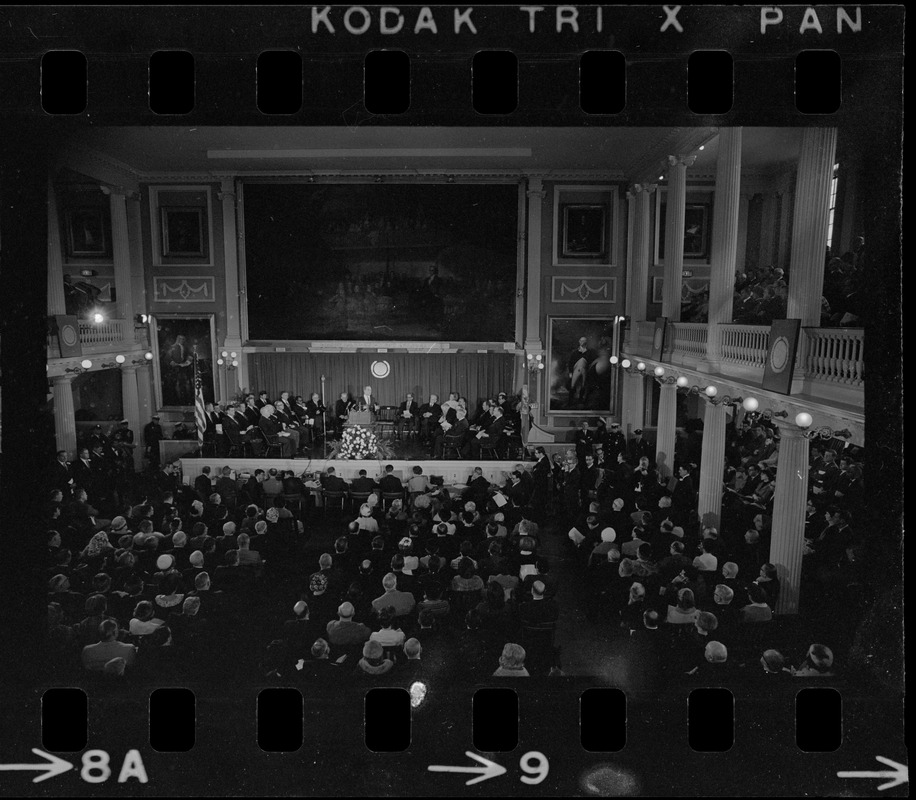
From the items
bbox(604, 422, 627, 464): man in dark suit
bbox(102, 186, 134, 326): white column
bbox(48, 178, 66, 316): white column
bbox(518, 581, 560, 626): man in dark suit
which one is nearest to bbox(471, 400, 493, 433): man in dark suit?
bbox(604, 422, 627, 464): man in dark suit

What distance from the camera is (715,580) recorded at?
26.6 feet

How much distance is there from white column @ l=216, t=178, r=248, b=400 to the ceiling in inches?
32.9

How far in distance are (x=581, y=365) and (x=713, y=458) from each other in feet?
20.0

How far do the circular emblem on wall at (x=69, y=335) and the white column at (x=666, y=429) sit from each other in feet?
36.7

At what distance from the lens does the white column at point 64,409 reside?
977 cm

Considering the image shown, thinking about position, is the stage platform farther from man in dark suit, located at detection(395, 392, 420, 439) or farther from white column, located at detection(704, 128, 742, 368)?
white column, located at detection(704, 128, 742, 368)

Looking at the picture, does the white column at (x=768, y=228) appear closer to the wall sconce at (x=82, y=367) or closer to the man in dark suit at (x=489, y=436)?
the man in dark suit at (x=489, y=436)

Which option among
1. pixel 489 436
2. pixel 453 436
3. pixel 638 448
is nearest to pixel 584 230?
pixel 489 436

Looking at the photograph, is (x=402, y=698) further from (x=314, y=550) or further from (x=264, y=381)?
(x=264, y=381)

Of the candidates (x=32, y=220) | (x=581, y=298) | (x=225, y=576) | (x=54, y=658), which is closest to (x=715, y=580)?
(x=225, y=576)

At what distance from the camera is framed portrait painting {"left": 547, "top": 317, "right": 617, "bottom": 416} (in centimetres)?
1714

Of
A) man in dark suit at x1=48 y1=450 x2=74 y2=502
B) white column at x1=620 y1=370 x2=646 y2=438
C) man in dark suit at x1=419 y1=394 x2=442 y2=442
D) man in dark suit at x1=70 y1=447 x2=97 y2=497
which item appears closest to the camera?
man in dark suit at x1=48 y1=450 x2=74 y2=502

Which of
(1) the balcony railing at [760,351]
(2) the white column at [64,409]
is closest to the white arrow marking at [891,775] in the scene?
(1) the balcony railing at [760,351]

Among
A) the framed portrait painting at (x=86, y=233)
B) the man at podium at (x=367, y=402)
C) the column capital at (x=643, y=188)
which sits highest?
the column capital at (x=643, y=188)
